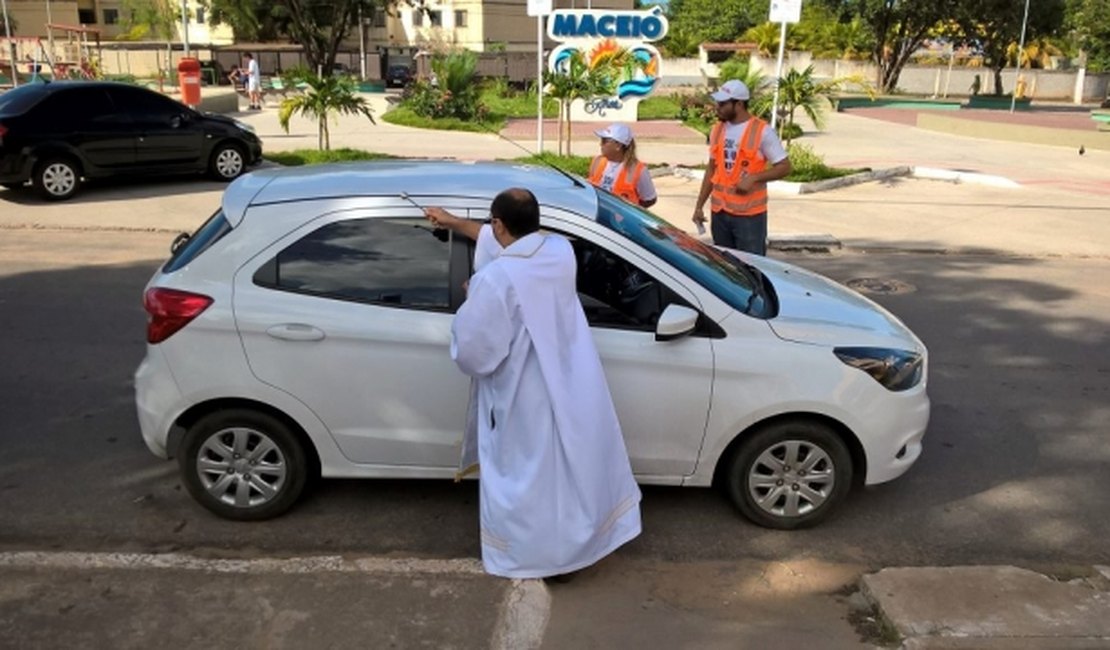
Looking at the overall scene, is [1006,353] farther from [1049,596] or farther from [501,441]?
[501,441]

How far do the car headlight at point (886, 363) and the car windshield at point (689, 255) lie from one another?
45cm

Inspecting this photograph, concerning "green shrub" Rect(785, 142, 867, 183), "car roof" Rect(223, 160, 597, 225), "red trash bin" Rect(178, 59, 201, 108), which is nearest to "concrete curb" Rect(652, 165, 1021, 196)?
"green shrub" Rect(785, 142, 867, 183)

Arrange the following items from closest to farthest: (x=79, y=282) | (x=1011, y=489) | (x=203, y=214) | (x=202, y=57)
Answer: (x=1011, y=489)
(x=79, y=282)
(x=203, y=214)
(x=202, y=57)

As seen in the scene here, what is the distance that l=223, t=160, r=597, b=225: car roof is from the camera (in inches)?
174

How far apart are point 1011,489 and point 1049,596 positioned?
53.2 inches

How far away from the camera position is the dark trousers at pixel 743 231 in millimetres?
7547

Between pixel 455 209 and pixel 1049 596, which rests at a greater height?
pixel 455 209

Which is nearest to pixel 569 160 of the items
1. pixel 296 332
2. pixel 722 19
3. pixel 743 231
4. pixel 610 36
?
pixel 610 36

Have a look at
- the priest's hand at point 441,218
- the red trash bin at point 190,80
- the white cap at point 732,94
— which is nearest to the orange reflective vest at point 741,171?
the white cap at point 732,94

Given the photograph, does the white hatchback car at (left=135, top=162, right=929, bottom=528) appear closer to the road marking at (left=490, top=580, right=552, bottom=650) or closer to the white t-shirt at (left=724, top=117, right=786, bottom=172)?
the road marking at (left=490, top=580, right=552, bottom=650)

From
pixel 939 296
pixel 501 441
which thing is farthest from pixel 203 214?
pixel 501 441

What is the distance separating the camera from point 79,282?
29.9 feet

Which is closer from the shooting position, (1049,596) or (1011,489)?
(1049,596)

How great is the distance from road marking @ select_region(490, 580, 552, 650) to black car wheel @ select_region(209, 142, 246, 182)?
500 inches
